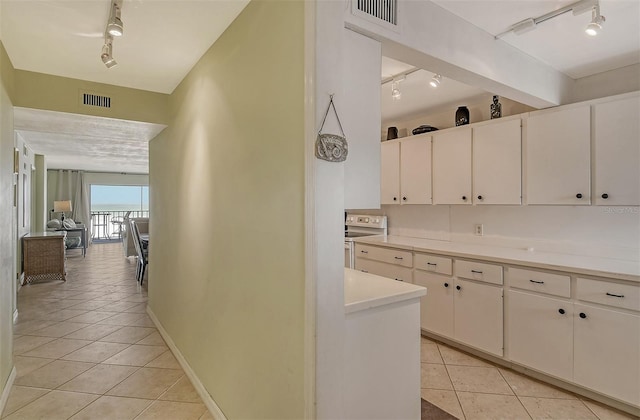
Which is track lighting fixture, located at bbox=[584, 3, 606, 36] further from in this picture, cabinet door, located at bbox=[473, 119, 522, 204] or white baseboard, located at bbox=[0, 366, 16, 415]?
white baseboard, located at bbox=[0, 366, 16, 415]

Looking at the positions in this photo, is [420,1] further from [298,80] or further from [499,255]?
[499,255]

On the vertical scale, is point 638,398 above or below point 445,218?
below

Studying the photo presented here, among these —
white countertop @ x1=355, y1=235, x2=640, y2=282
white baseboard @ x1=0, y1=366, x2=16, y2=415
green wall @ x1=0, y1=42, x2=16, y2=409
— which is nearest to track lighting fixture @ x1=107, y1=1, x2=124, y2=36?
green wall @ x1=0, y1=42, x2=16, y2=409

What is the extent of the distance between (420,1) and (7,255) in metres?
3.12

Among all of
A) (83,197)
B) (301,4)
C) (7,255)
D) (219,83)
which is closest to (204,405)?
(7,255)

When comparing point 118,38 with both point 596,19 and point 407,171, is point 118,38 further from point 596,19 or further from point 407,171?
point 407,171

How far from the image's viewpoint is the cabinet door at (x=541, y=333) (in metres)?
2.36

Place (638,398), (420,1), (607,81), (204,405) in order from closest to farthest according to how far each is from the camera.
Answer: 1. (420,1)
2. (638,398)
3. (204,405)
4. (607,81)

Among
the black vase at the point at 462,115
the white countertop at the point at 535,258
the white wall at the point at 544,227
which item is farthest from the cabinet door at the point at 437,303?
the black vase at the point at 462,115

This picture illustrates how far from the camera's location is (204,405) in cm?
225

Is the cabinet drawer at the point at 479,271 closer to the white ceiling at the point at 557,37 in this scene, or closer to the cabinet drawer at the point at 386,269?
the cabinet drawer at the point at 386,269

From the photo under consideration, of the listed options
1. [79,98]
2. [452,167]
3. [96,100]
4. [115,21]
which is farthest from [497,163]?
[79,98]

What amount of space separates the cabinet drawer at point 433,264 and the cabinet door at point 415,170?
0.76 metres

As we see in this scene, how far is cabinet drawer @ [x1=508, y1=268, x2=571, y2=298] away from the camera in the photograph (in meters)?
2.36
